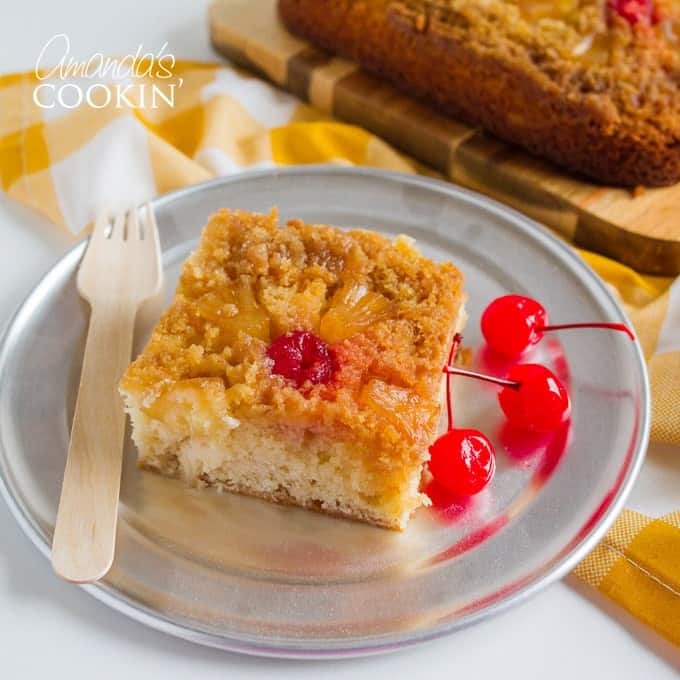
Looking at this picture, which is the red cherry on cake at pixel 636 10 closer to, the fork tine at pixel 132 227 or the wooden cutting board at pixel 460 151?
the wooden cutting board at pixel 460 151

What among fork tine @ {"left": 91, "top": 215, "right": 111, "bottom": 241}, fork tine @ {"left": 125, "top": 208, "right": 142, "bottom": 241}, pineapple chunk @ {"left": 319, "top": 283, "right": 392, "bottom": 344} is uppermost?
pineapple chunk @ {"left": 319, "top": 283, "right": 392, "bottom": 344}

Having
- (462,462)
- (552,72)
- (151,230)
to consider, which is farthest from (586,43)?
(462,462)

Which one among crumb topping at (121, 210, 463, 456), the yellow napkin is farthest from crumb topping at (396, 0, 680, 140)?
crumb topping at (121, 210, 463, 456)

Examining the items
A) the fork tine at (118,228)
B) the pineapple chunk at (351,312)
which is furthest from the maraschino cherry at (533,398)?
the fork tine at (118,228)

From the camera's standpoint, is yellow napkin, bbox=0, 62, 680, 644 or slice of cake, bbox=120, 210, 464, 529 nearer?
slice of cake, bbox=120, 210, 464, 529

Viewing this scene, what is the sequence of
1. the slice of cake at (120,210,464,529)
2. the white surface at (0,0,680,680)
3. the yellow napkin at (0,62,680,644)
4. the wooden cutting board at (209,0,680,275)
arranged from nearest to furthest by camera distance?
the white surface at (0,0,680,680) < the slice of cake at (120,210,464,529) < the yellow napkin at (0,62,680,644) < the wooden cutting board at (209,0,680,275)

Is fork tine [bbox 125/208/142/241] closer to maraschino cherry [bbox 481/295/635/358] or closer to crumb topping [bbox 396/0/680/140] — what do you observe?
maraschino cherry [bbox 481/295/635/358]
